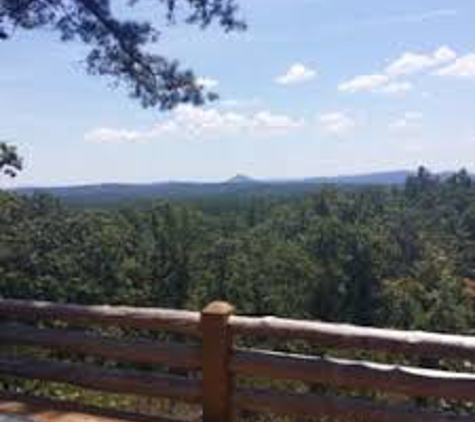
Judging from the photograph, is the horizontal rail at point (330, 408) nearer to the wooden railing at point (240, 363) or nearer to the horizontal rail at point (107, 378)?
the wooden railing at point (240, 363)

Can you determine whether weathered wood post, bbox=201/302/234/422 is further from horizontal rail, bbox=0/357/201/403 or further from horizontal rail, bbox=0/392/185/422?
horizontal rail, bbox=0/392/185/422

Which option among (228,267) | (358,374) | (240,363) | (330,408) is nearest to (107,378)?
(240,363)

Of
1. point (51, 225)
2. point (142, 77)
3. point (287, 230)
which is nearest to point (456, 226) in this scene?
point (287, 230)

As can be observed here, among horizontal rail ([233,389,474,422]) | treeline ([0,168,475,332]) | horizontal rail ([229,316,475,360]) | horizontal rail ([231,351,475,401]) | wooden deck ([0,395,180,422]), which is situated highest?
horizontal rail ([229,316,475,360])

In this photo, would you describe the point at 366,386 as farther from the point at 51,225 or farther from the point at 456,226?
the point at 456,226

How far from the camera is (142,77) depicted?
1023 cm

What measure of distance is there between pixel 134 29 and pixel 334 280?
52497 mm

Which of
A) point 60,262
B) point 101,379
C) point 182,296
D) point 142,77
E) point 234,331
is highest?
point 142,77

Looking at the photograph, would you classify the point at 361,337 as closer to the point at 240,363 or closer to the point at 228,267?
the point at 240,363

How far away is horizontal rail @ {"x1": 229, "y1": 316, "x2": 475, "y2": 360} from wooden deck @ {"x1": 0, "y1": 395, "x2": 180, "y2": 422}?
3.27 feet

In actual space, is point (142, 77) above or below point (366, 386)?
above

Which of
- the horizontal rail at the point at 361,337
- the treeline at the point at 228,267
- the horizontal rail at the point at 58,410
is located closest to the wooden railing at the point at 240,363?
the horizontal rail at the point at 361,337

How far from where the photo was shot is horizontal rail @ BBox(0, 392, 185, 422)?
686 centimetres

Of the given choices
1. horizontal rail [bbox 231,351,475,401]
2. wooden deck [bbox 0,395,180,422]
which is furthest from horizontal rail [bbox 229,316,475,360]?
wooden deck [bbox 0,395,180,422]
